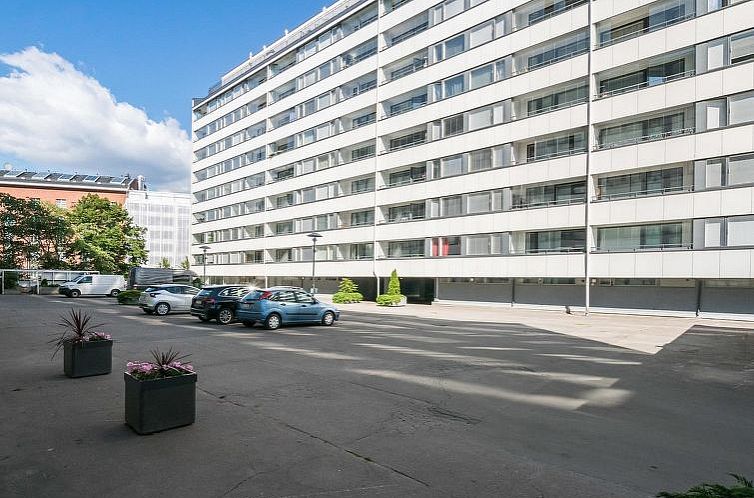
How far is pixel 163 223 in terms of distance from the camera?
11650 cm

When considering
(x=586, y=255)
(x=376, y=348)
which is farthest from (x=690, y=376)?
(x=586, y=255)

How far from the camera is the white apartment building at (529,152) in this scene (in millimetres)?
25125

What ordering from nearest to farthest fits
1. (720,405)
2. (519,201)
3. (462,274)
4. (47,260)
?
(720,405)
(519,201)
(462,274)
(47,260)

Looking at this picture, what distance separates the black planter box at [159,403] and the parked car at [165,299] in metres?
21.0

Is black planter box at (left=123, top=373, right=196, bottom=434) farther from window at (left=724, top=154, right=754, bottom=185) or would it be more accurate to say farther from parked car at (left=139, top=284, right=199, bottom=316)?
window at (left=724, top=154, right=754, bottom=185)

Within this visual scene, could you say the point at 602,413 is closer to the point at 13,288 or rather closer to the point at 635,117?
the point at 635,117

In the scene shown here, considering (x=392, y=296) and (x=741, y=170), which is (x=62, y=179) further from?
(x=741, y=170)

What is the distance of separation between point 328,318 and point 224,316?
456cm

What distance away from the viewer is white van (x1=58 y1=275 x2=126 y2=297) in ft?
145

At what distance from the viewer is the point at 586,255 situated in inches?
1136

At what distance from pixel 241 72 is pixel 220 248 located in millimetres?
24155

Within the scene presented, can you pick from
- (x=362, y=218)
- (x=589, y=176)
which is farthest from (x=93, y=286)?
(x=589, y=176)

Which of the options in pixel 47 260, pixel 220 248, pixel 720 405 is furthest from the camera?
pixel 220 248

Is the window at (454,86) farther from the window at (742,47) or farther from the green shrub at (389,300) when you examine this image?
the window at (742,47)
